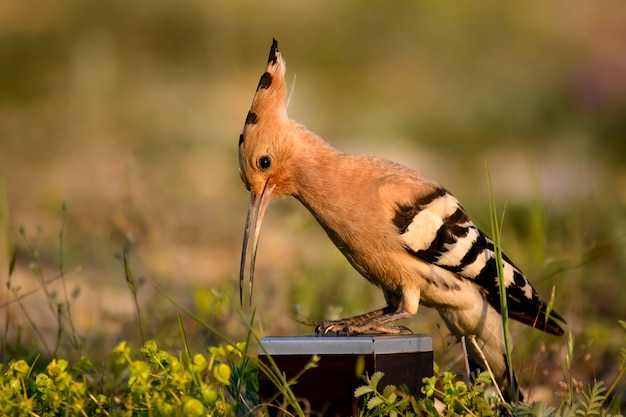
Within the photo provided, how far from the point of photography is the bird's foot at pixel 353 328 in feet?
8.71

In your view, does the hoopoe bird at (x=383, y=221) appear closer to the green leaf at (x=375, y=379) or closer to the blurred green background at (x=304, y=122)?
the blurred green background at (x=304, y=122)

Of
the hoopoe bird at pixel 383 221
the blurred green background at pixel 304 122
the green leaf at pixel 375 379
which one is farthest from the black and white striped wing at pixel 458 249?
the green leaf at pixel 375 379

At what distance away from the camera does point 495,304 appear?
3.09m

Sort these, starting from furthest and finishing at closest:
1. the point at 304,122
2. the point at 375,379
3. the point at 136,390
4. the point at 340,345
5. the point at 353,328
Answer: the point at 304,122 < the point at 353,328 < the point at 340,345 < the point at 375,379 < the point at 136,390

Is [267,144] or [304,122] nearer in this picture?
[267,144]

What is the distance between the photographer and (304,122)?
8172 mm

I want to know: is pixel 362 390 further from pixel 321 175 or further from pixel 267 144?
pixel 267 144

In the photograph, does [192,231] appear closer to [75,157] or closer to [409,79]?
[75,157]

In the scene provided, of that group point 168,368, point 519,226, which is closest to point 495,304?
point 168,368

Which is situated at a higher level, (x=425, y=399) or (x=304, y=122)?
(x=425, y=399)

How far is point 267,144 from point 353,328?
56cm

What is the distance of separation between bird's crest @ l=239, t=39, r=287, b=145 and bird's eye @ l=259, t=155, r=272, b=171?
0.25ft

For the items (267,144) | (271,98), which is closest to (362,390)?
(267,144)

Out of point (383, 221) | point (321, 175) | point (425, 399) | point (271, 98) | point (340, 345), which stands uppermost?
point (271, 98)
